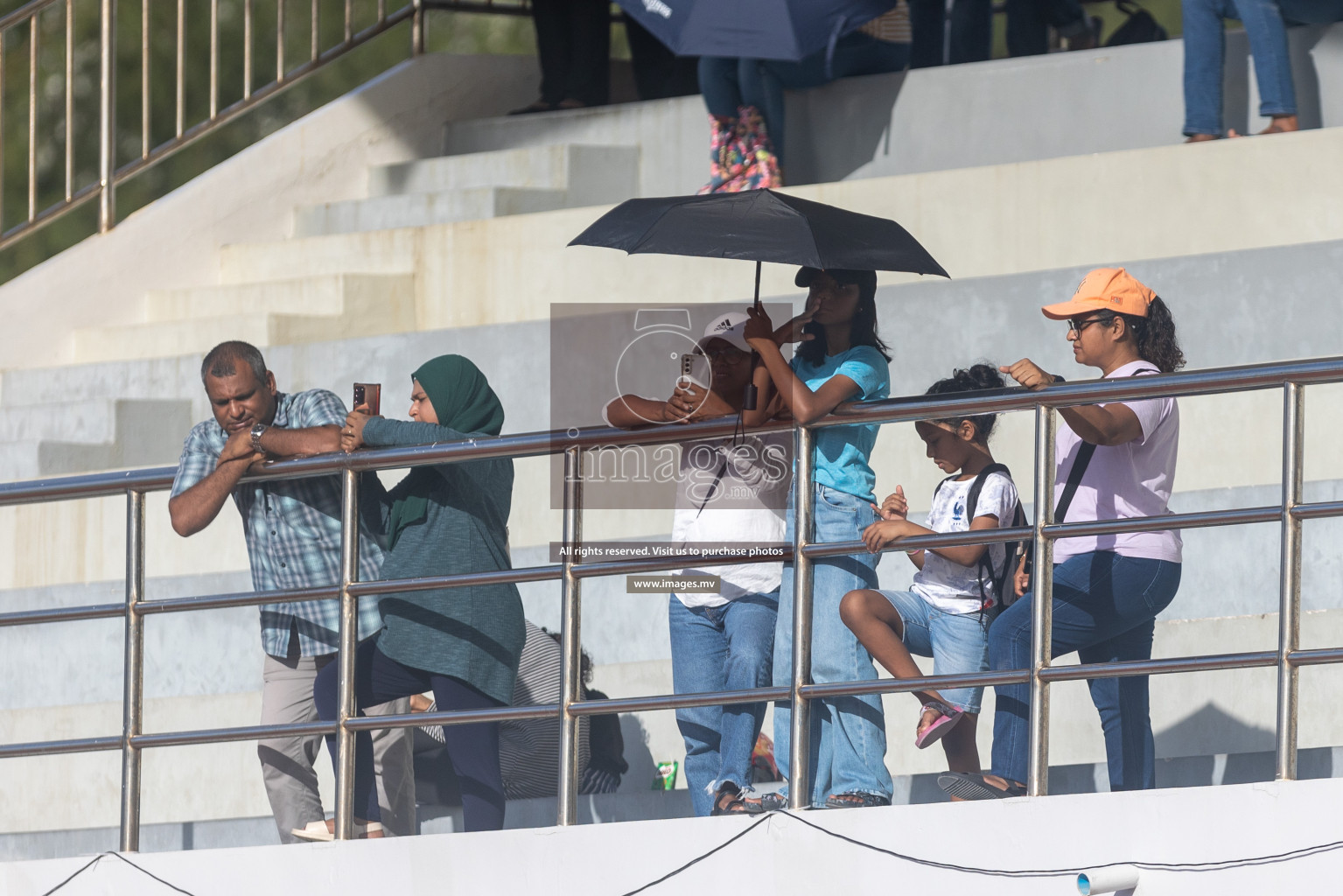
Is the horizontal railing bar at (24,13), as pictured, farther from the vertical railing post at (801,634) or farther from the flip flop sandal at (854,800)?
the flip flop sandal at (854,800)

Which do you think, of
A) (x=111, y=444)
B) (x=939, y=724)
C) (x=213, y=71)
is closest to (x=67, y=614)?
(x=939, y=724)

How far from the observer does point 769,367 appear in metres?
4.84

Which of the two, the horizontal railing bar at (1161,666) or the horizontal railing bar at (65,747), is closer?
the horizontal railing bar at (1161,666)

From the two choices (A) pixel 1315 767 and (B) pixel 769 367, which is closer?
(B) pixel 769 367

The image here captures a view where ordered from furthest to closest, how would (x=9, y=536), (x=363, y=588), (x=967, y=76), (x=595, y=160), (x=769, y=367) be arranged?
(x=595, y=160) < (x=967, y=76) < (x=9, y=536) < (x=363, y=588) < (x=769, y=367)

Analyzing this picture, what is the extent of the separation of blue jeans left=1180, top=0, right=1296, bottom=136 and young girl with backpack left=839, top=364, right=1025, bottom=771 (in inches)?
144

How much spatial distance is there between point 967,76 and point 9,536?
4.77 metres

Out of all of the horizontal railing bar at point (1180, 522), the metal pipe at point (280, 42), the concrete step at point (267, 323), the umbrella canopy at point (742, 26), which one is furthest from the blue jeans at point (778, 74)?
the horizontal railing bar at point (1180, 522)

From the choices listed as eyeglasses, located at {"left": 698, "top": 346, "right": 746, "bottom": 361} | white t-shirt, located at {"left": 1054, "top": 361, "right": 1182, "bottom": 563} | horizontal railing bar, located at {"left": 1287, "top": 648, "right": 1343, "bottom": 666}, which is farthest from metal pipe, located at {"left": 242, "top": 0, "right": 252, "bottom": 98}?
horizontal railing bar, located at {"left": 1287, "top": 648, "right": 1343, "bottom": 666}

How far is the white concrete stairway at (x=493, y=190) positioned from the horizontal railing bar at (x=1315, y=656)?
643cm

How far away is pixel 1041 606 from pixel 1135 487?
1.51 ft

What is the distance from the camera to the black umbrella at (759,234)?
193 inches

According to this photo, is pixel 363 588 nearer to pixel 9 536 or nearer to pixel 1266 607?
pixel 1266 607

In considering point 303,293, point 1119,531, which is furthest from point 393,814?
point 303,293
